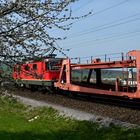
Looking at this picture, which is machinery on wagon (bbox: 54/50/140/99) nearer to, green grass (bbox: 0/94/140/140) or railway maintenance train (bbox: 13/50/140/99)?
railway maintenance train (bbox: 13/50/140/99)

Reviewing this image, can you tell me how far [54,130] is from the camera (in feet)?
50.2

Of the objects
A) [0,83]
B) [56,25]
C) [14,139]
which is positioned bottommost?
[14,139]

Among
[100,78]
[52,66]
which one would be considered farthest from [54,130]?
[52,66]

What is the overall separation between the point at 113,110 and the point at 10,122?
5614mm

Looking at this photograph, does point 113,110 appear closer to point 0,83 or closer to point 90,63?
point 90,63

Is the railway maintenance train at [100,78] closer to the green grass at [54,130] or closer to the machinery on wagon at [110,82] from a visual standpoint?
the machinery on wagon at [110,82]

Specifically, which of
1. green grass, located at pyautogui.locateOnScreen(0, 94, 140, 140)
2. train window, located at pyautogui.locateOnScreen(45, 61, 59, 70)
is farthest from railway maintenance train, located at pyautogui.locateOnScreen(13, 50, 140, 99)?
green grass, located at pyautogui.locateOnScreen(0, 94, 140, 140)

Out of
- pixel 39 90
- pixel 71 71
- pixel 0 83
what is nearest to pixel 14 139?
pixel 0 83

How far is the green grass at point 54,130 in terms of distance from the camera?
13.3 meters

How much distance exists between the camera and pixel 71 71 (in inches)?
1262

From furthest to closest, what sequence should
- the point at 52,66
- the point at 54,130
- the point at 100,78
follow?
the point at 52,66, the point at 100,78, the point at 54,130

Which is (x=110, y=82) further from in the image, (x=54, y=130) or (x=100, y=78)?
(x=54, y=130)

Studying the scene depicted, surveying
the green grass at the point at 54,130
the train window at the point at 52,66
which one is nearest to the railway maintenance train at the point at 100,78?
the train window at the point at 52,66

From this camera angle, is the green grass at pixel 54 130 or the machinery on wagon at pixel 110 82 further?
the machinery on wagon at pixel 110 82
